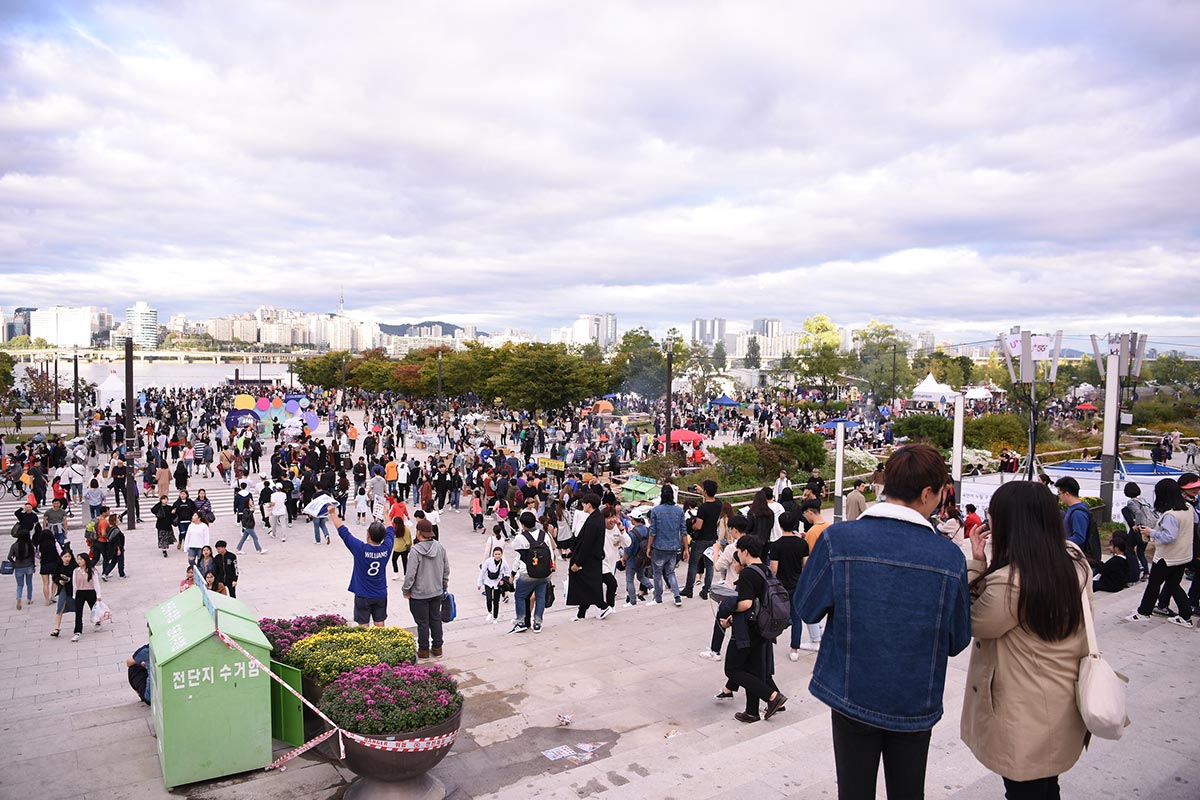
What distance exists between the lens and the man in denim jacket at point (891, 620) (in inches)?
102

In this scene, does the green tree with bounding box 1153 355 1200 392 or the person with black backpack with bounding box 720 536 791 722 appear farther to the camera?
the green tree with bounding box 1153 355 1200 392

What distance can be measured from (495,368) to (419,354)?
3013 cm

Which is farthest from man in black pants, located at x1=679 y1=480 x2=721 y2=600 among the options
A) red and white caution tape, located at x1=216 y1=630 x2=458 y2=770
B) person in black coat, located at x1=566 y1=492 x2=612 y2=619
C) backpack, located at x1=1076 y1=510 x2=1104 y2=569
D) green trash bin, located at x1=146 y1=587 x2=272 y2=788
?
green trash bin, located at x1=146 y1=587 x2=272 y2=788

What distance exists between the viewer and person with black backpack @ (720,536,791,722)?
18.4 feet

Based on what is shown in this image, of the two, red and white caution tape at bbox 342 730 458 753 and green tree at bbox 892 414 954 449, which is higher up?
red and white caution tape at bbox 342 730 458 753

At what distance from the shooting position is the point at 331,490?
19016mm

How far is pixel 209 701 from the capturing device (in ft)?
15.7

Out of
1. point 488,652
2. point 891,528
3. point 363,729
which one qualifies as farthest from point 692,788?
point 488,652

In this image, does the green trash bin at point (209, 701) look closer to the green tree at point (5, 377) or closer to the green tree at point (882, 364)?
the green tree at point (882, 364)

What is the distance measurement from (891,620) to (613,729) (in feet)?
11.6

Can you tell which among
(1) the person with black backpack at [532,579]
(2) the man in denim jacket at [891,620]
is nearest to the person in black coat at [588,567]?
(1) the person with black backpack at [532,579]

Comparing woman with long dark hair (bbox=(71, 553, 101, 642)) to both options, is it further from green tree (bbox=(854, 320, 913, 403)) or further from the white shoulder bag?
green tree (bbox=(854, 320, 913, 403))

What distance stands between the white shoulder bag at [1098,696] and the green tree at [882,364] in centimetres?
5517

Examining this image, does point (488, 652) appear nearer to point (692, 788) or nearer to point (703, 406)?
point (692, 788)
